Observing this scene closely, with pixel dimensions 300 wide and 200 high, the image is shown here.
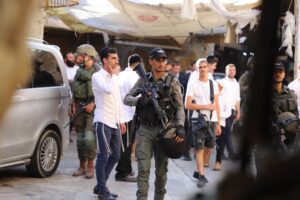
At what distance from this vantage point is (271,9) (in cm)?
116

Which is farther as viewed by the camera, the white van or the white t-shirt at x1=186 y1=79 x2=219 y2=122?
the white t-shirt at x1=186 y1=79 x2=219 y2=122

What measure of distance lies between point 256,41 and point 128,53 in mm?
22025

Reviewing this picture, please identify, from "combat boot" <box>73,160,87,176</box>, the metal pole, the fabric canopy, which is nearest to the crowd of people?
"combat boot" <box>73,160,87,176</box>

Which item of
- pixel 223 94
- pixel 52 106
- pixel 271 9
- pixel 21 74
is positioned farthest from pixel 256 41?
pixel 223 94

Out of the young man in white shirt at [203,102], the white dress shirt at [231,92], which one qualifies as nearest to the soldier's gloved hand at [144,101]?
the young man in white shirt at [203,102]

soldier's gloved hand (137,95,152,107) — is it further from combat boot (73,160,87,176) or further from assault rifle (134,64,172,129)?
combat boot (73,160,87,176)

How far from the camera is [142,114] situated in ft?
23.4

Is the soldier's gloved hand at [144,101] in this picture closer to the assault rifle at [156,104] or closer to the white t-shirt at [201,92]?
the assault rifle at [156,104]

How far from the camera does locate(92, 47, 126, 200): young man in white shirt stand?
A: 318 inches

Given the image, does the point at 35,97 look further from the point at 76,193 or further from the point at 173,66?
the point at 173,66

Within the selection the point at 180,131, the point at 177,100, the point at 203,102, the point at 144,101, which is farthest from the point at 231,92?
the point at 144,101

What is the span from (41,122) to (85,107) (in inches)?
29.2

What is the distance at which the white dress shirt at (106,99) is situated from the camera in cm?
820

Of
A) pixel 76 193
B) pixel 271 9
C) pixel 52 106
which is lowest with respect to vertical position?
pixel 76 193
